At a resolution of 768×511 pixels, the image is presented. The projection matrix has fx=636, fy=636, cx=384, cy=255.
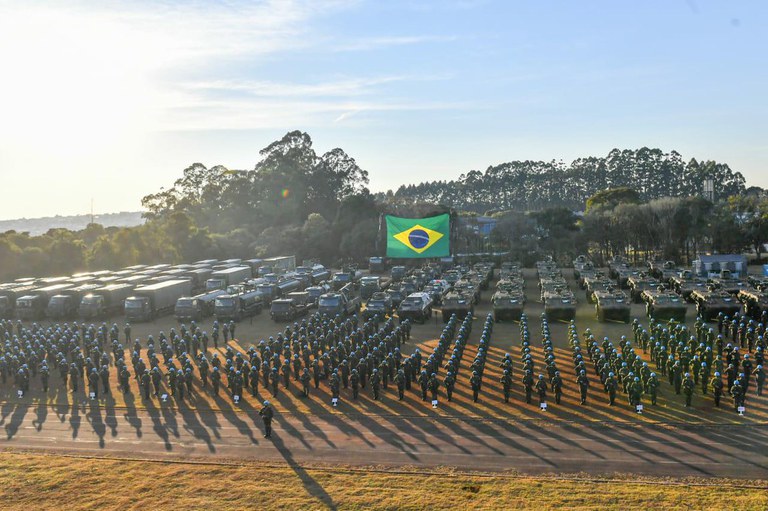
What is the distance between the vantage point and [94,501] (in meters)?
14.0

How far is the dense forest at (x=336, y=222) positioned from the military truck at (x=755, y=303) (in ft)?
105

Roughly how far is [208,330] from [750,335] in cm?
2616

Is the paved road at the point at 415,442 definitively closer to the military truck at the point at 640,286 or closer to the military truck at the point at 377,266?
the military truck at the point at 640,286

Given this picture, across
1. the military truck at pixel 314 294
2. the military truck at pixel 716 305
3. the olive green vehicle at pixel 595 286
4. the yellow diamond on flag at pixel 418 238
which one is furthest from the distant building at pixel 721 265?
the military truck at pixel 314 294

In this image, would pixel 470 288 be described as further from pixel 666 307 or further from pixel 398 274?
pixel 398 274

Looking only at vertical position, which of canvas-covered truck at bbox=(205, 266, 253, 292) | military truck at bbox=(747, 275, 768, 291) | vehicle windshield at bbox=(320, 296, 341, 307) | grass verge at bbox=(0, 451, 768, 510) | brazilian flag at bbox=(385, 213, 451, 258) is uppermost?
brazilian flag at bbox=(385, 213, 451, 258)

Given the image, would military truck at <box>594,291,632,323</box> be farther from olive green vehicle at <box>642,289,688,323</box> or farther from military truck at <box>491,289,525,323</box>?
military truck at <box>491,289,525,323</box>

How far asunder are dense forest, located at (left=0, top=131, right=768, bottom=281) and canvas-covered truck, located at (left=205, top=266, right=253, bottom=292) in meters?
15.4

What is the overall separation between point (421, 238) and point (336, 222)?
3981 centimetres

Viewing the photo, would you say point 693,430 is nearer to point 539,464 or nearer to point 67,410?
point 539,464

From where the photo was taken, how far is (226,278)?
47.8 meters

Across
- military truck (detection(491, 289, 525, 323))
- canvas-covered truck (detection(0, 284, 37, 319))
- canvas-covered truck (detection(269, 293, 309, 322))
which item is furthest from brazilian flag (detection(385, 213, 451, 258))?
canvas-covered truck (detection(0, 284, 37, 319))

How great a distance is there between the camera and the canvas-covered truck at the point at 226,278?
4566 centimetres

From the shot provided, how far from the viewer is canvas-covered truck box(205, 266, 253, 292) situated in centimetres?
4566
